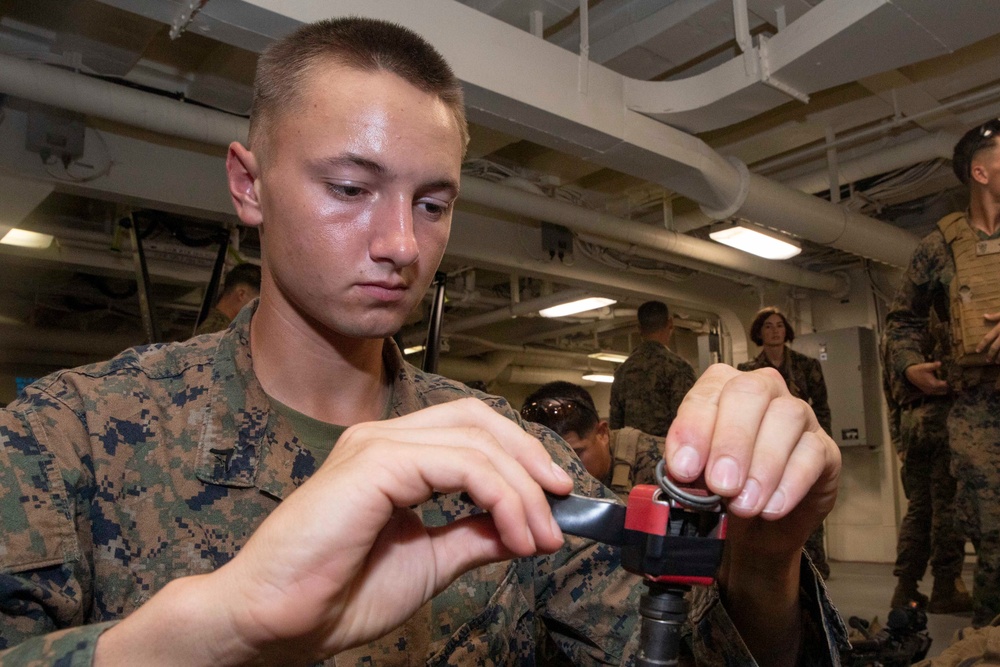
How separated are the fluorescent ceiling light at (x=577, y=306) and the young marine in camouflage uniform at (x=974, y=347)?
156 inches

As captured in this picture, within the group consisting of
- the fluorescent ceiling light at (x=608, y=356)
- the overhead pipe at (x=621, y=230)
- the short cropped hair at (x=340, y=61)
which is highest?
the overhead pipe at (x=621, y=230)

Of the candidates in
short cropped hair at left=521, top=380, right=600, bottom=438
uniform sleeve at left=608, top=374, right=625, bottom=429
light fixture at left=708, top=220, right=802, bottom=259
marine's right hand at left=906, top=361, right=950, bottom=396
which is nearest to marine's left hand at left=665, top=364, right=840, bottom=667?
short cropped hair at left=521, top=380, right=600, bottom=438

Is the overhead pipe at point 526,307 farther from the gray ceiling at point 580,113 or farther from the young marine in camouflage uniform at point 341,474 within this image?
the young marine in camouflage uniform at point 341,474

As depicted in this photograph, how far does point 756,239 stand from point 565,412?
3020mm

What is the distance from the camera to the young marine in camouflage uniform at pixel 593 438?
3133 mm

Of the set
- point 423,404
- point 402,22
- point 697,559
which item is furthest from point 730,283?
point 697,559

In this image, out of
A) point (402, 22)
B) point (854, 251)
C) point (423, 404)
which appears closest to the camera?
point (423, 404)

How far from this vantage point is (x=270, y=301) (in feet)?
3.97

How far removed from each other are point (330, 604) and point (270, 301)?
661 mm

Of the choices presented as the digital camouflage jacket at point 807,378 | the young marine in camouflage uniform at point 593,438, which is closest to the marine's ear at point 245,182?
the young marine in camouflage uniform at point 593,438

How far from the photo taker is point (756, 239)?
5.52 meters

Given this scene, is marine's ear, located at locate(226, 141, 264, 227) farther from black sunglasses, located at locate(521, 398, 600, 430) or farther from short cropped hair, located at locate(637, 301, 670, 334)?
short cropped hair, located at locate(637, 301, 670, 334)

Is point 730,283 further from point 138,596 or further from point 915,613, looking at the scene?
point 138,596

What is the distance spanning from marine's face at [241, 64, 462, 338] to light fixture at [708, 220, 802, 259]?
438cm
